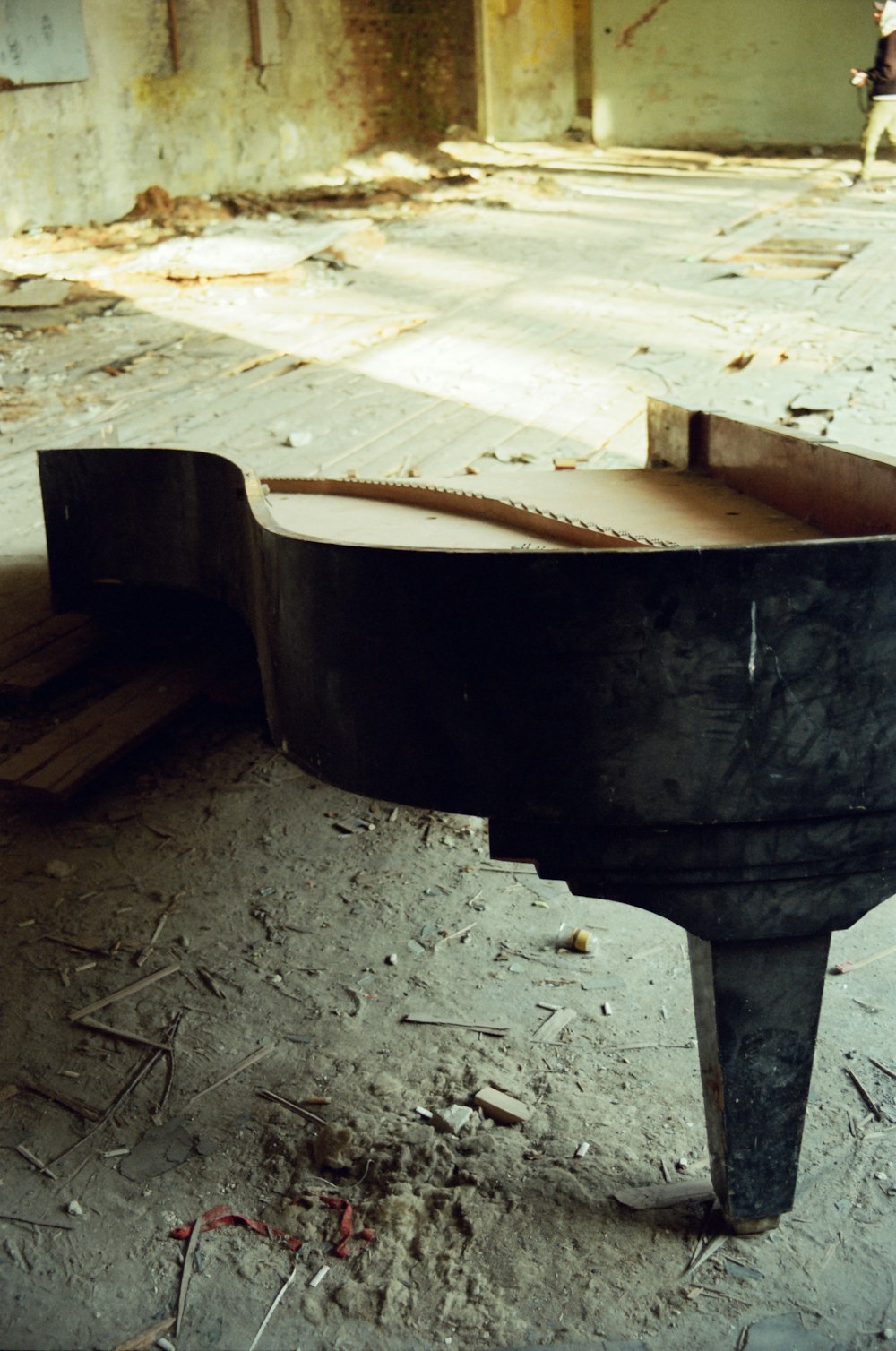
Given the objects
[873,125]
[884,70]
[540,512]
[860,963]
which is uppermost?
[884,70]

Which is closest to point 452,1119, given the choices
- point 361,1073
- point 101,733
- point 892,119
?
point 361,1073

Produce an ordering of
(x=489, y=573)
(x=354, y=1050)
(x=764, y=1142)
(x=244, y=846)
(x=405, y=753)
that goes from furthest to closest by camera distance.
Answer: (x=244, y=846) → (x=354, y=1050) → (x=764, y=1142) → (x=405, y=753) → (x=489, y=573)

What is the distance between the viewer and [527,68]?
635 inches

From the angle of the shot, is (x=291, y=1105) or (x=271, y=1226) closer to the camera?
(x=271, y=1226)

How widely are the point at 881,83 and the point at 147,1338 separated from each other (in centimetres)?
1218

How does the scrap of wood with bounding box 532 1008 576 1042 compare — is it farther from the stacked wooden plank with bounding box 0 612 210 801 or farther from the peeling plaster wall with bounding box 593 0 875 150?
the peeling plaster wall with bounding box 593 0 875 150

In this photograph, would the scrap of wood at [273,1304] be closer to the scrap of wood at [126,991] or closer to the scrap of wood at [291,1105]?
the scrap of wood at [291,1105]

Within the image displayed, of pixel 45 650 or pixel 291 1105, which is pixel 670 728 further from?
pixel 45 650

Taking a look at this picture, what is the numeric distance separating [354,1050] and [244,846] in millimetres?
780

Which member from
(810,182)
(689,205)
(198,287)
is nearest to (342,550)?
(198,287)

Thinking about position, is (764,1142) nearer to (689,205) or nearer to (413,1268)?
(413,1268)

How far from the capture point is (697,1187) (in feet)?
6.58

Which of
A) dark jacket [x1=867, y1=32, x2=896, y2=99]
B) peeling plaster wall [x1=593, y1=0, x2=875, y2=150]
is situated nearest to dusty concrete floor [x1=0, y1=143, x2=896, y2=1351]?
dark jacket [x1=867, y1=32, x2=896, y2=99]

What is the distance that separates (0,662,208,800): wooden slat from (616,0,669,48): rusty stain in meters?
13.8
